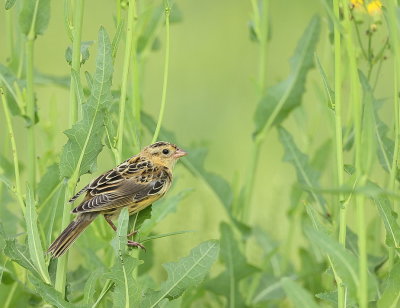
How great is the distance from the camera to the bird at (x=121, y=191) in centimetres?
403

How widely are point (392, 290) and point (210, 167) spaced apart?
17.3 ft

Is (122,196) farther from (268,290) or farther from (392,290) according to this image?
(268,290)

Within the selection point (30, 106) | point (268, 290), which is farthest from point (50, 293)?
point (268, 290)

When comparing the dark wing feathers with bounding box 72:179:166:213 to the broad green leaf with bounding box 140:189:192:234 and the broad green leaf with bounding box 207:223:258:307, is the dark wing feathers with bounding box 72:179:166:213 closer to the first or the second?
the broad green leaf with bounding box 140:189:192:234

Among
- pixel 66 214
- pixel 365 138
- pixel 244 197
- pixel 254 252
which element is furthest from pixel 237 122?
pixel 365 138

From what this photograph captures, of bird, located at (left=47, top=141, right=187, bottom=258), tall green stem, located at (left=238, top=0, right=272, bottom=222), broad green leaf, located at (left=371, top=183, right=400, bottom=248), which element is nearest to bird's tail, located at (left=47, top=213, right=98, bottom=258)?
bird, located at (left=47, top=141, right=187, bottom=258)

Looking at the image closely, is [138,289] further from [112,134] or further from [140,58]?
[140,58]

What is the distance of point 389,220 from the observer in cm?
378

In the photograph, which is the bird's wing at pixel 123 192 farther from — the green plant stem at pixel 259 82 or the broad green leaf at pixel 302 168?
the green plant stem at pixel 259 82

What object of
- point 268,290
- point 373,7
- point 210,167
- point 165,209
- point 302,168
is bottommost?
point 210,167

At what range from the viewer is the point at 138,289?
3711 mm

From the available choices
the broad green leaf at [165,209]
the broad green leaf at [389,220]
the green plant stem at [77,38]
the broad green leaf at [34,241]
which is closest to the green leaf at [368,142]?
the broad green leaf at [389,220]

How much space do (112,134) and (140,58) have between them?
1775 millimetres

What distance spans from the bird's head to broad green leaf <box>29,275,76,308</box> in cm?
89
